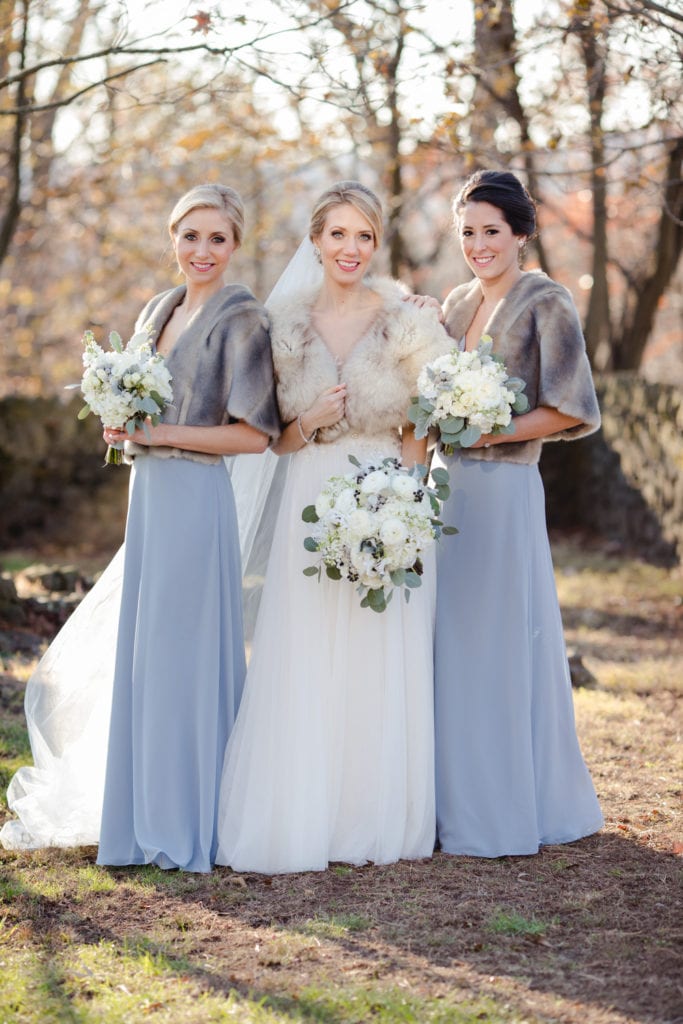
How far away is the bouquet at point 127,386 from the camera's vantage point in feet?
13.3

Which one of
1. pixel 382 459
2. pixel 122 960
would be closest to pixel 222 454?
pixel 382 459

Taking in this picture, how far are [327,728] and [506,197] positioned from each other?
2.12 meters

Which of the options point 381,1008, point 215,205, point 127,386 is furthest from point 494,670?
point 215,205

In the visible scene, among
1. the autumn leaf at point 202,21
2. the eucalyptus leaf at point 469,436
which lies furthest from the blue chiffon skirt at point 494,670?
the autumn leaf at point 202,21

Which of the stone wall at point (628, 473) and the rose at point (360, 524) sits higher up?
the stone wall at point (628, 473)

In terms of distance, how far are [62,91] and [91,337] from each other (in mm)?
11439

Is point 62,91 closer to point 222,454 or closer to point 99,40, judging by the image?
point 99,40

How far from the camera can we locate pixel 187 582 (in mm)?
4305

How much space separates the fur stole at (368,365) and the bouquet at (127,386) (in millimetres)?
472

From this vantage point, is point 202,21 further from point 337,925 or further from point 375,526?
point 337,925

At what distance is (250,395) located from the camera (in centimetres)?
423

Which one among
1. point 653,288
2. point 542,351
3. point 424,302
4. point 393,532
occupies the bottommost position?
point 393,532

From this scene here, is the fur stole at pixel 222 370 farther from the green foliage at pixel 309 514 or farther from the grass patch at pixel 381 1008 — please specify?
the grass patch at pixel 381 1008

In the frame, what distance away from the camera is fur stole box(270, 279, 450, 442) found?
422 centimetres
